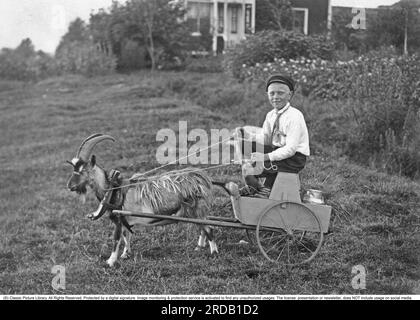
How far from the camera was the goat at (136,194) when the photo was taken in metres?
4.44

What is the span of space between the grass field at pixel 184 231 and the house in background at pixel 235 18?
1.15 m

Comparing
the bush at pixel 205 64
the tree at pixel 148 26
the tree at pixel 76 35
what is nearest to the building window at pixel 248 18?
the tree at pixel 148 26

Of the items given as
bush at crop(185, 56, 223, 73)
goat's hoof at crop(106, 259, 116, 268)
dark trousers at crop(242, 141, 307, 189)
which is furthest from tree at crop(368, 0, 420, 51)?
goat's hoof at crop(106, 259, 116, 268)

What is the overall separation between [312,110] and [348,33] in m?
1.36

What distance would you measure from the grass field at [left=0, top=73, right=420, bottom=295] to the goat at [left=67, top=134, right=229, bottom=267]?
371mm

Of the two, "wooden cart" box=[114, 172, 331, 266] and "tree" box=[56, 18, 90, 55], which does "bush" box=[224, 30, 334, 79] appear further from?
"tree" box=[56, 18, 90, 55]

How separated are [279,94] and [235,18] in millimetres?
4468

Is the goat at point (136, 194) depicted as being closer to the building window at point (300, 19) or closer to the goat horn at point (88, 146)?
the goat horn at point (88, 146)

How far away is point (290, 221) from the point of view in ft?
14.9

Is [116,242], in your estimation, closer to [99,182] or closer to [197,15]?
[99,182]

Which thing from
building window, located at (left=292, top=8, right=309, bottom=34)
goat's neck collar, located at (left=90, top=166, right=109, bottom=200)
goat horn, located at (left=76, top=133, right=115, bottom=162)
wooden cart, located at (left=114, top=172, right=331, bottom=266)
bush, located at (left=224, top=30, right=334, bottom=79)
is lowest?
wooden cart, located at (left=114, top=172, right=331, bottom=266)

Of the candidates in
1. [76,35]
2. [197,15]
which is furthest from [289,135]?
[76,35]

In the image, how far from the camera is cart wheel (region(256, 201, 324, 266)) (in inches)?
177
